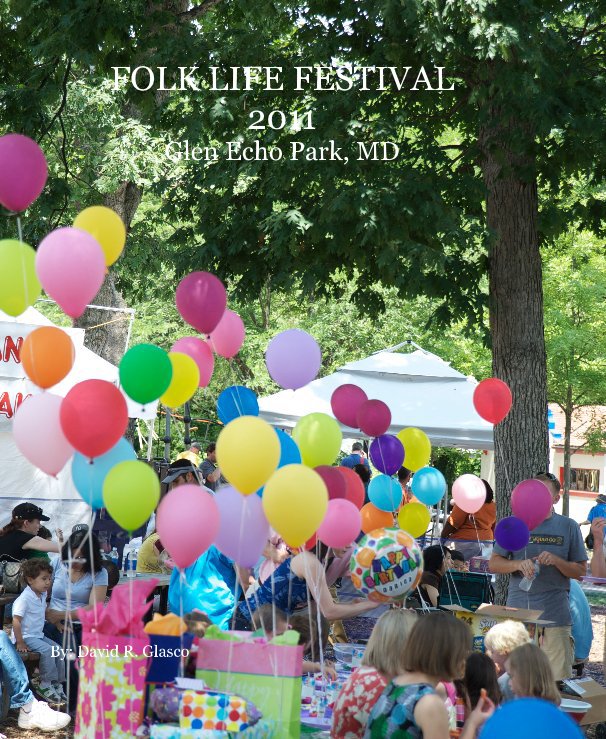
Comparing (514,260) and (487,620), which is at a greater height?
(514,260)

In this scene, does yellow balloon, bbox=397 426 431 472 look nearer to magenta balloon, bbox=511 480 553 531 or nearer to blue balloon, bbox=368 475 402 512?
blue balloon, bbox=368 475 402 512

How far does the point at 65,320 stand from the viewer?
2859 cm

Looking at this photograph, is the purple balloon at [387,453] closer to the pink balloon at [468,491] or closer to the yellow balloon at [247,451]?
the pink balloon at [468,491]

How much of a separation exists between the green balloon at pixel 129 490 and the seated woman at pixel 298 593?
3.40ft

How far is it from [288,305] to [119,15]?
21579 millimetres

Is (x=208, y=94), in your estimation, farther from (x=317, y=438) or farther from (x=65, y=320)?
(x=65, y=320)

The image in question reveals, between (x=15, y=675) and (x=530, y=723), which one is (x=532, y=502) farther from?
(x=530, y=723)

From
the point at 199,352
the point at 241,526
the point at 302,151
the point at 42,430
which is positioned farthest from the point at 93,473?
the point at 302,151

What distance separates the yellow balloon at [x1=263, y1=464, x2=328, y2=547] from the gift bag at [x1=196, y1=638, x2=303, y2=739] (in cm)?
72

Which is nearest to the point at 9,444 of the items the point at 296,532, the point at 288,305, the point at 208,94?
the point at 208,94

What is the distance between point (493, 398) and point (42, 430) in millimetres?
3778

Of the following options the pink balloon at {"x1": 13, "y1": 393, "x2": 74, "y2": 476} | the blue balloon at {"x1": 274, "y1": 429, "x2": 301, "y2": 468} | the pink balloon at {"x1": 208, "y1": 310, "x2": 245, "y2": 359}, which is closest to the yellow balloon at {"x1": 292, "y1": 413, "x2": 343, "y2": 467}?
the blue balloon at {"x1": 274, "y1": 429, "x2": 301, "y2": 468}

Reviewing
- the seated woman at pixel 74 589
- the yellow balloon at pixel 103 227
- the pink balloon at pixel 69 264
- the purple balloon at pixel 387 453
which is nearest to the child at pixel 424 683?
the pink balloon at pixel 69 264

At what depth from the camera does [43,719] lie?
6.38m
